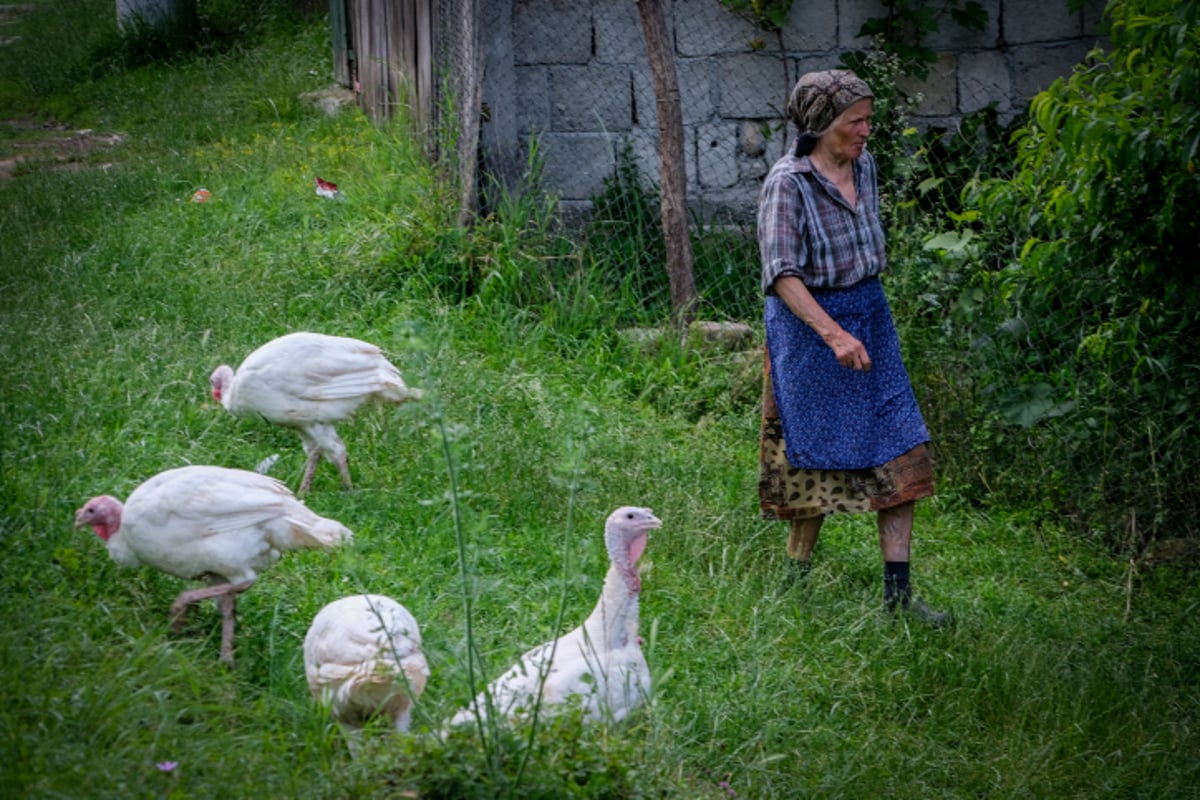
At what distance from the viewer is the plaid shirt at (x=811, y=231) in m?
4.65

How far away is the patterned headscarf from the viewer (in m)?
4.63

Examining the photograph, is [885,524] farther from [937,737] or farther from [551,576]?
[551,576]

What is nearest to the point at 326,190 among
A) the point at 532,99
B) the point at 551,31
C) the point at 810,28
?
the point at 532,99

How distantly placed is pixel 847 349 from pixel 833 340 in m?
0.06

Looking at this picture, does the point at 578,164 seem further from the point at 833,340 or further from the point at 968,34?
the point at 833,340

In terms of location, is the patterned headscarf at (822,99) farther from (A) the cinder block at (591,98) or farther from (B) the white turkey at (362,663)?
(A) the cinder block at (591,98)

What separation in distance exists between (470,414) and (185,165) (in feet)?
13.4

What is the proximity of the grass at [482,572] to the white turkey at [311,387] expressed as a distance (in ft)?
0.54

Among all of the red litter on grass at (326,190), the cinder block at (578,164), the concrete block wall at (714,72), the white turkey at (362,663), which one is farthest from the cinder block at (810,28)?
the white turkey at (362,663)

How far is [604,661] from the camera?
373 centimetres

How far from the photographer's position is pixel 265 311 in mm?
6688

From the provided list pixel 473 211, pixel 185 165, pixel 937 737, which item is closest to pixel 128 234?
pixel 185 165

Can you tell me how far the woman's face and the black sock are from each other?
4.73ft

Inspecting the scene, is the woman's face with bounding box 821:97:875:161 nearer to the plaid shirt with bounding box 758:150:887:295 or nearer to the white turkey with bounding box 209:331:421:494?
Result: the plaid shirt with bounding box 758:150:887:295
